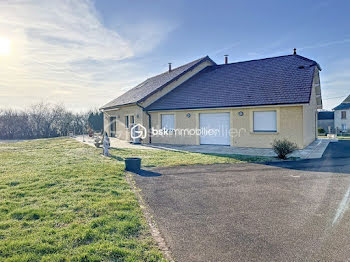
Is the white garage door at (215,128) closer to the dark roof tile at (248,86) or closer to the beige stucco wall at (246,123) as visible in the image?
the beige stucco wall at (246,123)

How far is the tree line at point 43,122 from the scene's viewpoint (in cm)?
3238

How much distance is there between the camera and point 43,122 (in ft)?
110

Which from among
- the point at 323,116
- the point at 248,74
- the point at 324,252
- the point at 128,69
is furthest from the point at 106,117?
the point at 323,116

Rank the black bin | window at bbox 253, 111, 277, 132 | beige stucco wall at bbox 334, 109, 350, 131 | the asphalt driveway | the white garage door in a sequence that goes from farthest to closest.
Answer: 1. beige stucco wall at bbox 334, 109, 350, 131
2. the white garage door
3. window at bbox 253, 111, 277, 132
4. the black bin
5. the asphalt driveway

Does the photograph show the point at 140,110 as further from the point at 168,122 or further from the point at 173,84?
the point at 173,84

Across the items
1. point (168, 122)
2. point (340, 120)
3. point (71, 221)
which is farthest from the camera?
point (340, 120)

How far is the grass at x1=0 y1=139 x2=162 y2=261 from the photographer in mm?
3062

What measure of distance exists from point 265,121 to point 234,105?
2.05 meters

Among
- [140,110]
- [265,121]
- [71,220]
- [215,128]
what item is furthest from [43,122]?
[71,220]

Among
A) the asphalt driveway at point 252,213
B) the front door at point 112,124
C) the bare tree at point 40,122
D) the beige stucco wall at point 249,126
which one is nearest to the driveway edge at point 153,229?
the asphalt driveway at point 252,213

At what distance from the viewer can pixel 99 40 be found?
1206 centimetres

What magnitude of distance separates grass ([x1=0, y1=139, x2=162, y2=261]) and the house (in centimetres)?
978

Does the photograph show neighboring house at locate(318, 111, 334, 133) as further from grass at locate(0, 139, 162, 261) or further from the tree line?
grass at locate(0, 139, 162, 261)

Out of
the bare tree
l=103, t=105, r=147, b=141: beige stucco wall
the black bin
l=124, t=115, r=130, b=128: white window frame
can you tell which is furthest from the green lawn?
the bare tree
